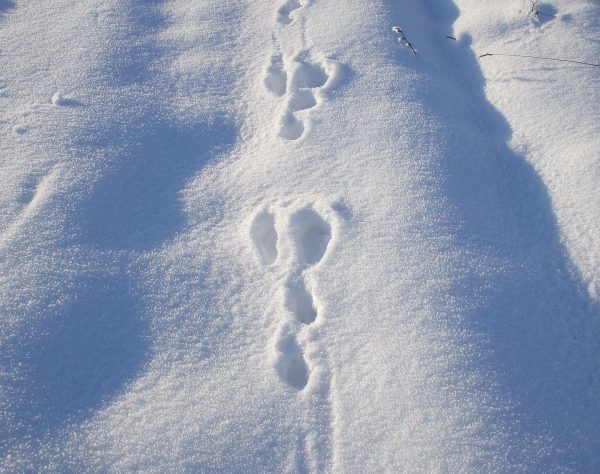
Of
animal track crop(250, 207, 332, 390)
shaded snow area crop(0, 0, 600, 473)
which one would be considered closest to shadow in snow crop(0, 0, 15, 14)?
shaded snow area crop(0, 0, 600, 473)

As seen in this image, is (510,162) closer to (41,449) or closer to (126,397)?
(126,397)

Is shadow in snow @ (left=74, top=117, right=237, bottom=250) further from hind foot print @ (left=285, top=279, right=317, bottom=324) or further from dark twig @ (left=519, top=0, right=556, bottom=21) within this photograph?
dark twig @ (left=519, top=0, right=556, bottom=21)

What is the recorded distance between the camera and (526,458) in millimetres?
1202

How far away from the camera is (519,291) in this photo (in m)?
1.49

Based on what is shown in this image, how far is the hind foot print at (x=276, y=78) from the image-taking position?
2092 millimetres

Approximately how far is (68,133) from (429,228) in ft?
4.92

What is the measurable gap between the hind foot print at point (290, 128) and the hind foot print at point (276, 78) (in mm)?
191

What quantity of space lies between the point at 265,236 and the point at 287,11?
147 cm

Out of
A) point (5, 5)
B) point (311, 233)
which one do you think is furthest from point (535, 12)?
point (5, 5)

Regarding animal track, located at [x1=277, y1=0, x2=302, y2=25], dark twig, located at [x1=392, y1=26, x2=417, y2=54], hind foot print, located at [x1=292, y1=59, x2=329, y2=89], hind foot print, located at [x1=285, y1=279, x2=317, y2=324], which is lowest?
hind foot print, located at [x1=285, y1=279, x2=317, y2=324]

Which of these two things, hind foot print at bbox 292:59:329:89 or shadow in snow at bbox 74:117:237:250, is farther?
hind foot print at bbox 292:59:329:89

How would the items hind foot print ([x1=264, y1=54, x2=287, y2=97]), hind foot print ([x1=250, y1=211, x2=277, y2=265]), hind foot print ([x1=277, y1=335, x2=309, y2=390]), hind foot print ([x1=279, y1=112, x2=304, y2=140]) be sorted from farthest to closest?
1. hind foot print ([x1=264, y1=54, x2=287, y2=97])
2. hind foot print ([x1=279, y1=112, x2=304, y2=140])
3. hind foot print ([x1=250, y1=211, x2=277, y2=265])
4. hind foot print ([x1=277, y1=335, x2=309, y2=390])

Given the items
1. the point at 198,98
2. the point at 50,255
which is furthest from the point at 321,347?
the point at 198,98

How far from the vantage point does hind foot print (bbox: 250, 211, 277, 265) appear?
5.25 feet
